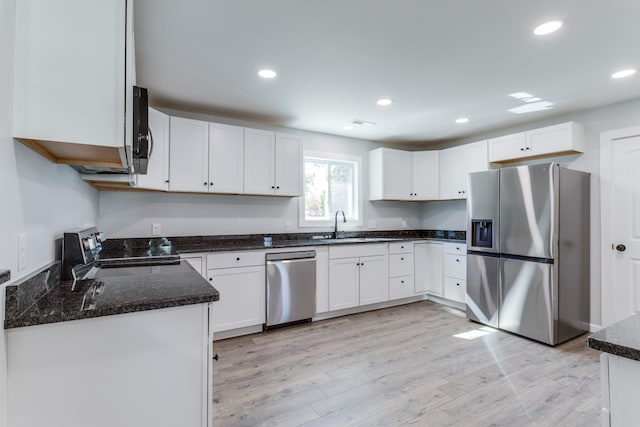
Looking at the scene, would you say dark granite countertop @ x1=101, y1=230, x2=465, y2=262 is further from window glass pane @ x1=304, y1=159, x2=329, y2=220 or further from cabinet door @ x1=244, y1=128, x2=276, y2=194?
cabinet door @ x1=244, y1=128, x2=276, y2=194

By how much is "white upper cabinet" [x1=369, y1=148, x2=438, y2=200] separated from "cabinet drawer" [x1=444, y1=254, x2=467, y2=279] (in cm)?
94

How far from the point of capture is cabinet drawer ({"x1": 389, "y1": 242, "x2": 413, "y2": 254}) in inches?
169

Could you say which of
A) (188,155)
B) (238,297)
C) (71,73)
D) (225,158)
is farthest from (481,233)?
(71,73)

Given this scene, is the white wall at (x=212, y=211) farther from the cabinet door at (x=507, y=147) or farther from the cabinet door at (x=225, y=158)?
the cabinet door at (x=507, y=147)

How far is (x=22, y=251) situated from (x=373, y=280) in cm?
349

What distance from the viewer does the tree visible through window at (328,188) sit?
444 cm

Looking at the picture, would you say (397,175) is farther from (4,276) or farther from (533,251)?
(4,276)

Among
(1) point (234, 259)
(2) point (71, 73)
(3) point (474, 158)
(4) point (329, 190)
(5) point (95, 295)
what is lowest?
(1) point (234, 259)

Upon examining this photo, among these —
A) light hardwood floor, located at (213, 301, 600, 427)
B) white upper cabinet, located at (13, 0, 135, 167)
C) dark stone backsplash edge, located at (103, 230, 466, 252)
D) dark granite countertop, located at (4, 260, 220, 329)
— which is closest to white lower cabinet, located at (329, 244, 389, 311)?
light hardwood floor, located at (213, 301, 600, 427)

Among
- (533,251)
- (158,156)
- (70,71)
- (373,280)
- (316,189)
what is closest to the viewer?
(70,71)

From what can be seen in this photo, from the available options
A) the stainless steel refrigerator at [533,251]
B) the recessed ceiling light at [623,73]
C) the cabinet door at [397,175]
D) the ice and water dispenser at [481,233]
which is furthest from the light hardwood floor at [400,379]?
the recessed ceiling light at [623,73]

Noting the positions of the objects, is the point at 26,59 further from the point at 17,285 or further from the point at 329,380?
the point at 329,380

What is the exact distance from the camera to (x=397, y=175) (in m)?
4.78

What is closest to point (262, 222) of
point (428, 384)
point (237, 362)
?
point (237, 362)
